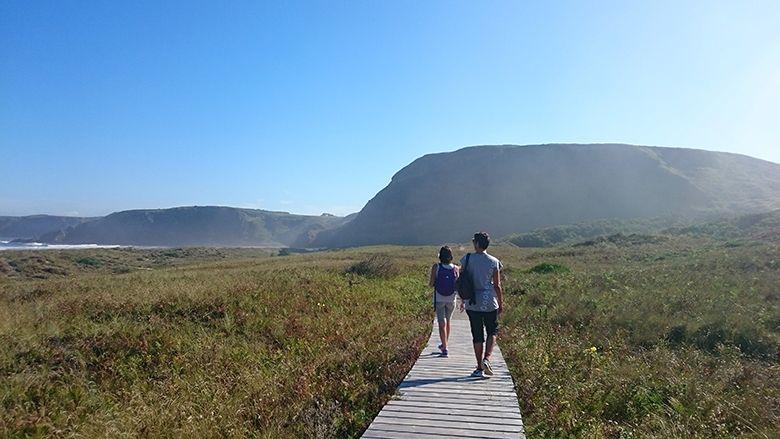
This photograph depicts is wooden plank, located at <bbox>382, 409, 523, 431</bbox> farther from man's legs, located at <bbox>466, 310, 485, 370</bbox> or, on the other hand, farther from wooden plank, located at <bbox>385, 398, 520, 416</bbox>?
man's legs, located at <bbox>466, 310, 485, 370</bbox>

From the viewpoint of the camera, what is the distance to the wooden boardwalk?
18.0 ft

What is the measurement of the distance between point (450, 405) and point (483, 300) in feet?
6.14

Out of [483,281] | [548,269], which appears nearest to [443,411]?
[483,281]

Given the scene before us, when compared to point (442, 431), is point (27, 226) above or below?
above

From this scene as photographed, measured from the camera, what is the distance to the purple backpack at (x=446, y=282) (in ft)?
29.2

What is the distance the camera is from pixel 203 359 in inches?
362

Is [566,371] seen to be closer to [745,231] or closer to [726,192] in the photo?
[745,231]

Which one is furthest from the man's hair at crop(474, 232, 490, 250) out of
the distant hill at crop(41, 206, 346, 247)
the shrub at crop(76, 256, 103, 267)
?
the distant hill at crop(41, 206, 346, 247)

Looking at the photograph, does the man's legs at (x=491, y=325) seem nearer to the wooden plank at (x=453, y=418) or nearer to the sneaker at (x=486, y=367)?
the sneaker at (x=486, y=367)

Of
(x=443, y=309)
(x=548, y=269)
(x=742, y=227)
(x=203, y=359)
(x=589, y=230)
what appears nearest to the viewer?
(x=443, y=309)

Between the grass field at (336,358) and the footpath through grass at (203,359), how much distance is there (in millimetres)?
36

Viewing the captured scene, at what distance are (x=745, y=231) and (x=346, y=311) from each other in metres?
53.0

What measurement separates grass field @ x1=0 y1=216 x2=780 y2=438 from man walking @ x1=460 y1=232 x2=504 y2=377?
0.70 metres

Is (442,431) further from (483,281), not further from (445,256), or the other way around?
(445,256)
